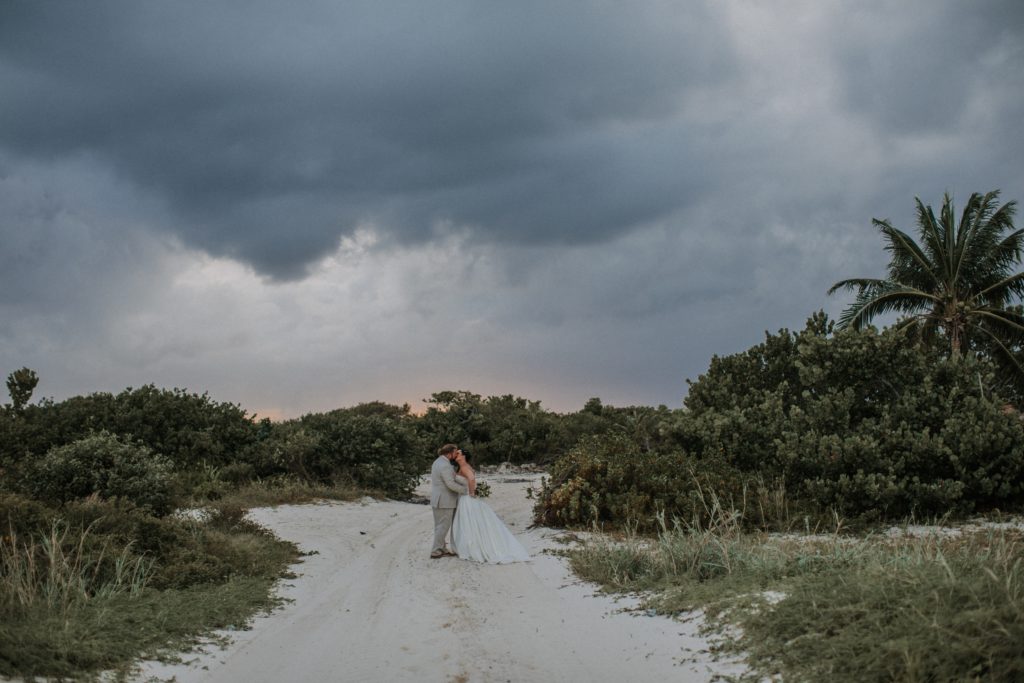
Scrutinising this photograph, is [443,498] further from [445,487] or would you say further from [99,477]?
[99,477]

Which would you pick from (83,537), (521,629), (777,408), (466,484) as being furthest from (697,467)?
(83,537)

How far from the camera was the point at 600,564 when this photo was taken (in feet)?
37.0

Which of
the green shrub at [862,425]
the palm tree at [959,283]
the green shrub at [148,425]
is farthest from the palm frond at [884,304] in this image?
the green shrub at [148,425]

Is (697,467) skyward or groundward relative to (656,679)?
skyward

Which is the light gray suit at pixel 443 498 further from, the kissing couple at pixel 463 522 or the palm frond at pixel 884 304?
the palm frond at pixel 884 304

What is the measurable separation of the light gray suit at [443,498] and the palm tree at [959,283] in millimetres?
24810

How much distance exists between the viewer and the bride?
43.9ft

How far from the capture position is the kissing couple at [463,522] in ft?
44.1

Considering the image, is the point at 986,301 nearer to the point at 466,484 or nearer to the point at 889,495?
the point at 889,495

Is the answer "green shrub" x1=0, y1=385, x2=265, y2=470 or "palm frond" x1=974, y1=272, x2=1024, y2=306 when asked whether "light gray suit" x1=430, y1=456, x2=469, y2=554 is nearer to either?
"green shrub" x1=0, y1=385, x2=265, y2=470

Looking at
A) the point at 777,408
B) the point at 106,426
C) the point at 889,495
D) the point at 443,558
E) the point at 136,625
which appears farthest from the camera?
Result: the point at 106,426

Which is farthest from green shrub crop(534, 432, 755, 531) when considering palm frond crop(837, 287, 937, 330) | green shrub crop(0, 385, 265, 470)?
palm frond crop(837, 287, 937, 330)

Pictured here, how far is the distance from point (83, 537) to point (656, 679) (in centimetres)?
723

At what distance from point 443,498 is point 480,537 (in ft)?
3.09
